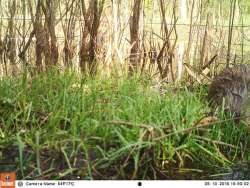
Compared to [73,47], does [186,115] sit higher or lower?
lower

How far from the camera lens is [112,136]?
1.00m

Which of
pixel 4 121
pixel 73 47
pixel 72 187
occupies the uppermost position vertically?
pixel 73 47

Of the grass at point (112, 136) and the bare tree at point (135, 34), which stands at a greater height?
the bare tree at point (135, 34)

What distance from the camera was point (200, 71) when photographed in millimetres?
1351

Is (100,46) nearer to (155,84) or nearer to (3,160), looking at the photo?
(155,84)

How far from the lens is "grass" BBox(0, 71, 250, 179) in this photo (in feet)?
3.24

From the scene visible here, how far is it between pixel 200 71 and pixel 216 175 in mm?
402

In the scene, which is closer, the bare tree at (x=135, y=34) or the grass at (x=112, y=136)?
the grass at (x=112, y=136)

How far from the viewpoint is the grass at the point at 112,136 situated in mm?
987

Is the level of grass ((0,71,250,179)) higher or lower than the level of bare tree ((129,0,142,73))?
lower

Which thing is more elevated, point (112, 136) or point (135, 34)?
point (135, 34)

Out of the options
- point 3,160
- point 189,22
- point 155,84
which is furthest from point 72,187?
point 189,22

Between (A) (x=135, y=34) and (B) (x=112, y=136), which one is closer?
(B) (x=112, y=136)

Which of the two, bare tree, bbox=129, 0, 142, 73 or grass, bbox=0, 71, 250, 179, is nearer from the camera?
grass, bbox=0, 71, 250, 179
